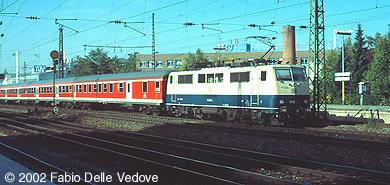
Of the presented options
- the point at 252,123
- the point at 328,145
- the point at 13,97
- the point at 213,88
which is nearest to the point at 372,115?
the point at 252,123

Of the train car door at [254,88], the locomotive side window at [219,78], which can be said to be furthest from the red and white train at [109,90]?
the train car door at [254,88]

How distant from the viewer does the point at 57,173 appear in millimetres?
10594

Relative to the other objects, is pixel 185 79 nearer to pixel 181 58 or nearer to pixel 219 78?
pixel 219 78

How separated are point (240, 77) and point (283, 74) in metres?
2.71

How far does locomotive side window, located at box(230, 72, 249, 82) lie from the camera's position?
72.6ft

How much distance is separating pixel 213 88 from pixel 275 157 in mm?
12315

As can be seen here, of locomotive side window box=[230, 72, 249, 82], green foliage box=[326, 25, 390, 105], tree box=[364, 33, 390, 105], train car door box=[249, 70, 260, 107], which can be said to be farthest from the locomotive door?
tree box=[364, 33, 390, 105]

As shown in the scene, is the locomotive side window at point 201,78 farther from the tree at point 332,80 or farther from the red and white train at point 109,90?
the tree at point 332,80

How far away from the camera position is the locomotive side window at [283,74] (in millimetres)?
20719

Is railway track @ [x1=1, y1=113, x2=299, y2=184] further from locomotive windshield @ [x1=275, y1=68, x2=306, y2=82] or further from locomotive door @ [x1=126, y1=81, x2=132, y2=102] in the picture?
locomotive door @ [x1=126, y1=81, x2=132, y2=102]

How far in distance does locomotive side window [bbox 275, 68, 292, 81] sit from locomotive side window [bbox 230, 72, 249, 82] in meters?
1.99

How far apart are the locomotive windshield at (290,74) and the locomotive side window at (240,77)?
6.60 feet

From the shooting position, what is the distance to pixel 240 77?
886 inches

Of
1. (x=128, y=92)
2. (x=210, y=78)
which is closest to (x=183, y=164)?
(x=210, y=78)
